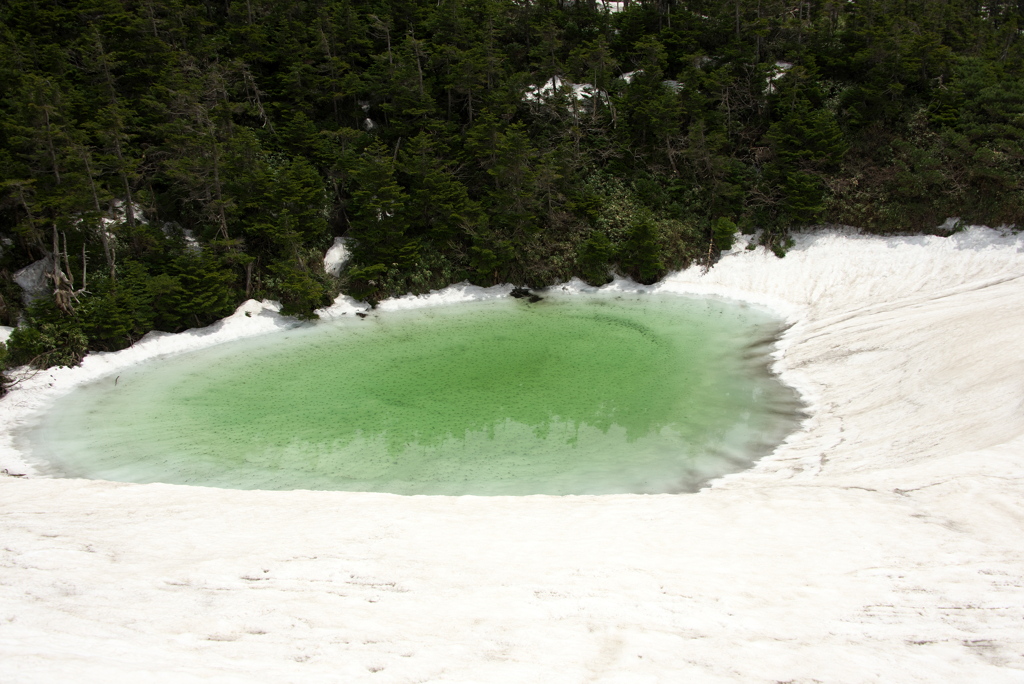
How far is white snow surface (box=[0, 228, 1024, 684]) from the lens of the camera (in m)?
5.60

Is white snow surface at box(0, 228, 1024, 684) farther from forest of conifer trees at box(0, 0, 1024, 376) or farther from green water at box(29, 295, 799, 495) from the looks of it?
forest of conifer trees at box(0, 0, 1024, 376)

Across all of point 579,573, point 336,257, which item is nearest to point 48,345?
point 336,257

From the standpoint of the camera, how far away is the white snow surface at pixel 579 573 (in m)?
5.60

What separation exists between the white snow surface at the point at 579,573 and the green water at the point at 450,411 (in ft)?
5.68

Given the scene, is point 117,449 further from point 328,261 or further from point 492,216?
point 492,216

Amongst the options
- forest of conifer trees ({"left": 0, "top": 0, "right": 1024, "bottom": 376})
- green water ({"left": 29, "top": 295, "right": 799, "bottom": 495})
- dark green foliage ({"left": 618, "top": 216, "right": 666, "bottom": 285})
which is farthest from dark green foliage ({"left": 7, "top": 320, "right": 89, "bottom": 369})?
dark green foliage ({"left": 618, "top": 216, "right": 666, "bottom": 285})

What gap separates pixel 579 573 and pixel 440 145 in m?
27.8

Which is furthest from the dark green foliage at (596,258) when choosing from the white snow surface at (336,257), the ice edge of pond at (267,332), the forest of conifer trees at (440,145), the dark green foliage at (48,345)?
the dark green foliage at (48,345)

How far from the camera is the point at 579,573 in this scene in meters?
8.01

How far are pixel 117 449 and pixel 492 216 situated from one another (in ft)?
66.8

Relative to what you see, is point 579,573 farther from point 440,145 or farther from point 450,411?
point 440,145

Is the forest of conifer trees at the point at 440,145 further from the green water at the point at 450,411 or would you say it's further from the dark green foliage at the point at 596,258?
→ the green water at the point at 450,411

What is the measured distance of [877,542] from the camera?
8492mm

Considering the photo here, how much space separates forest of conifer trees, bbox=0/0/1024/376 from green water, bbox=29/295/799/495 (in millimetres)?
4937
